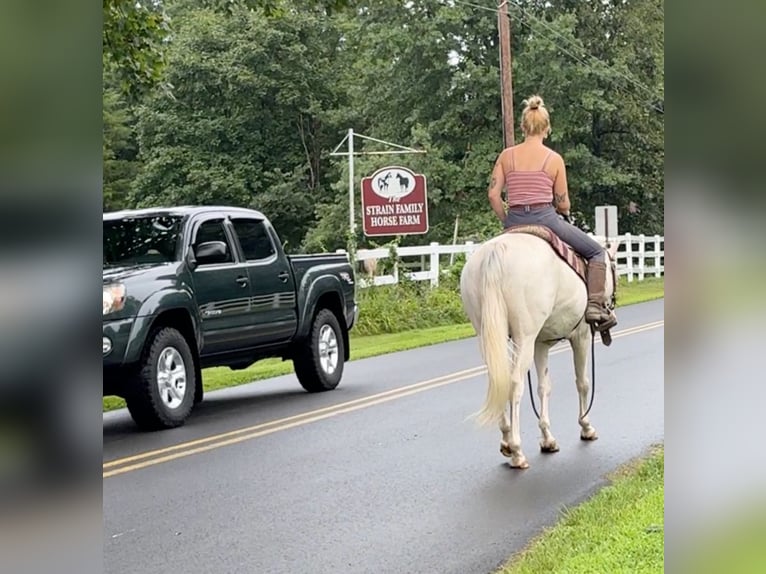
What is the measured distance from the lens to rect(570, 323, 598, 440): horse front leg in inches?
204

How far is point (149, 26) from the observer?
4.46 meters

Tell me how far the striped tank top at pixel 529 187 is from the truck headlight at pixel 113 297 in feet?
7.54

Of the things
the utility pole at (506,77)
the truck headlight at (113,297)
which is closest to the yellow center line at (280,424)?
the truck headlight at (113,297)

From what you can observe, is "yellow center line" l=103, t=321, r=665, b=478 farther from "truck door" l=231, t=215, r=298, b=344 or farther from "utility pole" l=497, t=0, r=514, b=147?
"utility pole" l=497, t=0, r=514, b=147

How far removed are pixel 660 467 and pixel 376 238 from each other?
2.91 metres

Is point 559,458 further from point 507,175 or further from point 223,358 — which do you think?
point 223,358

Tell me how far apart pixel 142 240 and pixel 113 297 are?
0.42 m

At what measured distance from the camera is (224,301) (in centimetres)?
582

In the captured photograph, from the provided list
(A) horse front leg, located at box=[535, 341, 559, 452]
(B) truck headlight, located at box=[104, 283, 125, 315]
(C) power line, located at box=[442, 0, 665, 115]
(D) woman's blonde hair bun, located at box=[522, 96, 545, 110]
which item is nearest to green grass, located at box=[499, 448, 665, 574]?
(A) horse front leg, located at box=[535, 341, 559, 452]

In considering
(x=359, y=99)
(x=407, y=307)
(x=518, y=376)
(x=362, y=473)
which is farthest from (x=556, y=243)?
(x=407, y=307)

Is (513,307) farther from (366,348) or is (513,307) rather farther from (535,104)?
(366,348)

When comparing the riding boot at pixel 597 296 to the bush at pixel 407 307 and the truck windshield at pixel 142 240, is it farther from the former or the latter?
the bush at pixel 407 307

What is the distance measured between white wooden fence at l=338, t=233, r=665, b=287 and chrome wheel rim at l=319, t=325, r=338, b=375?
0.65m
